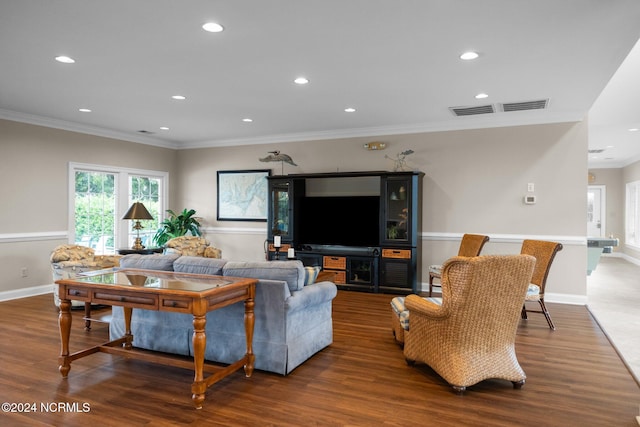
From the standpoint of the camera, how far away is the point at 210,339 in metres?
3.35

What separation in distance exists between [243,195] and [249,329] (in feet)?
16.0

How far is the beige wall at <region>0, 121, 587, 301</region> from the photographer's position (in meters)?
5.66

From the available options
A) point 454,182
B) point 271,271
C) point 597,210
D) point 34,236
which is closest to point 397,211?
point 454,182

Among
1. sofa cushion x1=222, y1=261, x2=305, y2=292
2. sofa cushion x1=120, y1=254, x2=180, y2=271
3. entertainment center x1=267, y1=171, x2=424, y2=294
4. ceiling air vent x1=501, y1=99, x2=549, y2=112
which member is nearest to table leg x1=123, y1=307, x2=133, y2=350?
sofa cushion x1=120, y1=254, x2=180, y2=271

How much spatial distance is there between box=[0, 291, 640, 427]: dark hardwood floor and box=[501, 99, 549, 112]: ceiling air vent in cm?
274

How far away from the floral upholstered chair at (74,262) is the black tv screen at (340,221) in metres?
2.87

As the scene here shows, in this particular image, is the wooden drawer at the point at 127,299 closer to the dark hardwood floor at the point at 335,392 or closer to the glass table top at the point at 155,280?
the glass table top at the point at 155,280

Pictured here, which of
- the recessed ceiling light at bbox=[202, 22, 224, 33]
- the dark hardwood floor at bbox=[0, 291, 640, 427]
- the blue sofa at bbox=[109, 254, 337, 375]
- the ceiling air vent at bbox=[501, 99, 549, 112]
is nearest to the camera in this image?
the dark hardwood floor at bbox=[0, 291, 640, 427]

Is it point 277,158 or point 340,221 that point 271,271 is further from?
point 277,158

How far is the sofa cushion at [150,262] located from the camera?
358 centimetres

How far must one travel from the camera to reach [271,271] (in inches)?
127

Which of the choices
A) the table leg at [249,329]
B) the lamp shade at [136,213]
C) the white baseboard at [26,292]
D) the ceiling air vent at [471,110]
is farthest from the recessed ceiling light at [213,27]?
the white baseboard at [26,292]

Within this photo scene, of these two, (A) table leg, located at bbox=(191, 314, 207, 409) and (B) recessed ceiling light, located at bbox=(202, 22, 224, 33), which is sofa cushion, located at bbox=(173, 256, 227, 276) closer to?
(A) table leg, located at bbox=(191, 314, 207, 409)

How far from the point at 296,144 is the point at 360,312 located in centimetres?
329
